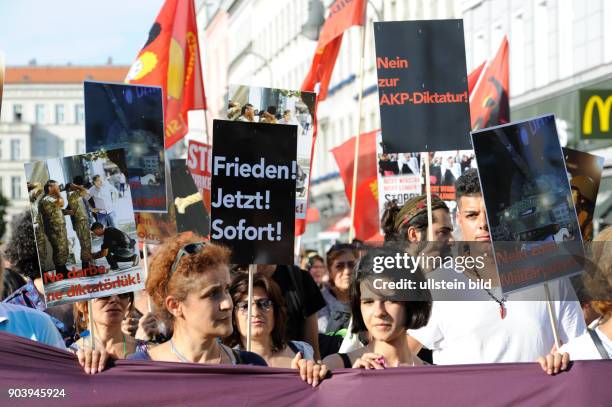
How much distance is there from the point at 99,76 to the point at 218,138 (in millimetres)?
164496

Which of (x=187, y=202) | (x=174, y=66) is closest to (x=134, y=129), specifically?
(x=187, y=202)

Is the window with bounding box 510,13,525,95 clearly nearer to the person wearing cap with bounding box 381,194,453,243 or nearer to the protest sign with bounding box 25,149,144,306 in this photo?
the person wearing cap with bounding box 381,194,453,243

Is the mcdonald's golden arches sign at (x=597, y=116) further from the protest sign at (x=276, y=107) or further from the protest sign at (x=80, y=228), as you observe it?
the protest sign at (x=80, y=228)

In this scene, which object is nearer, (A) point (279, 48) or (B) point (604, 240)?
(B) point (604, 240)

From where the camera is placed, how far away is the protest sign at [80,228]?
228 inches

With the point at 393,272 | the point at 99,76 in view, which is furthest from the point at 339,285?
the point at 99,76

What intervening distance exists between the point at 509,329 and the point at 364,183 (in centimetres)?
803

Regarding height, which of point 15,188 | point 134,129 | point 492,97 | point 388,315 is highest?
point 15,188

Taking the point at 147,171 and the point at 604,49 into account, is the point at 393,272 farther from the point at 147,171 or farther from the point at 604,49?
the point at 604,49

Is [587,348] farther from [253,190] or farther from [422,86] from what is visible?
[422,86]

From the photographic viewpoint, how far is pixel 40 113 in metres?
156

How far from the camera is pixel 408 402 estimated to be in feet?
17.3

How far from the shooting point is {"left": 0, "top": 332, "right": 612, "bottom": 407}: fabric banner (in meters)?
5.24

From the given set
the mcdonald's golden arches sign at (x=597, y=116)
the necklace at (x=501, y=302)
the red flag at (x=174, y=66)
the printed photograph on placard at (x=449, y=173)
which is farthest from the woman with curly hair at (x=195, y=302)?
the red flag at (x=174, y=66)
